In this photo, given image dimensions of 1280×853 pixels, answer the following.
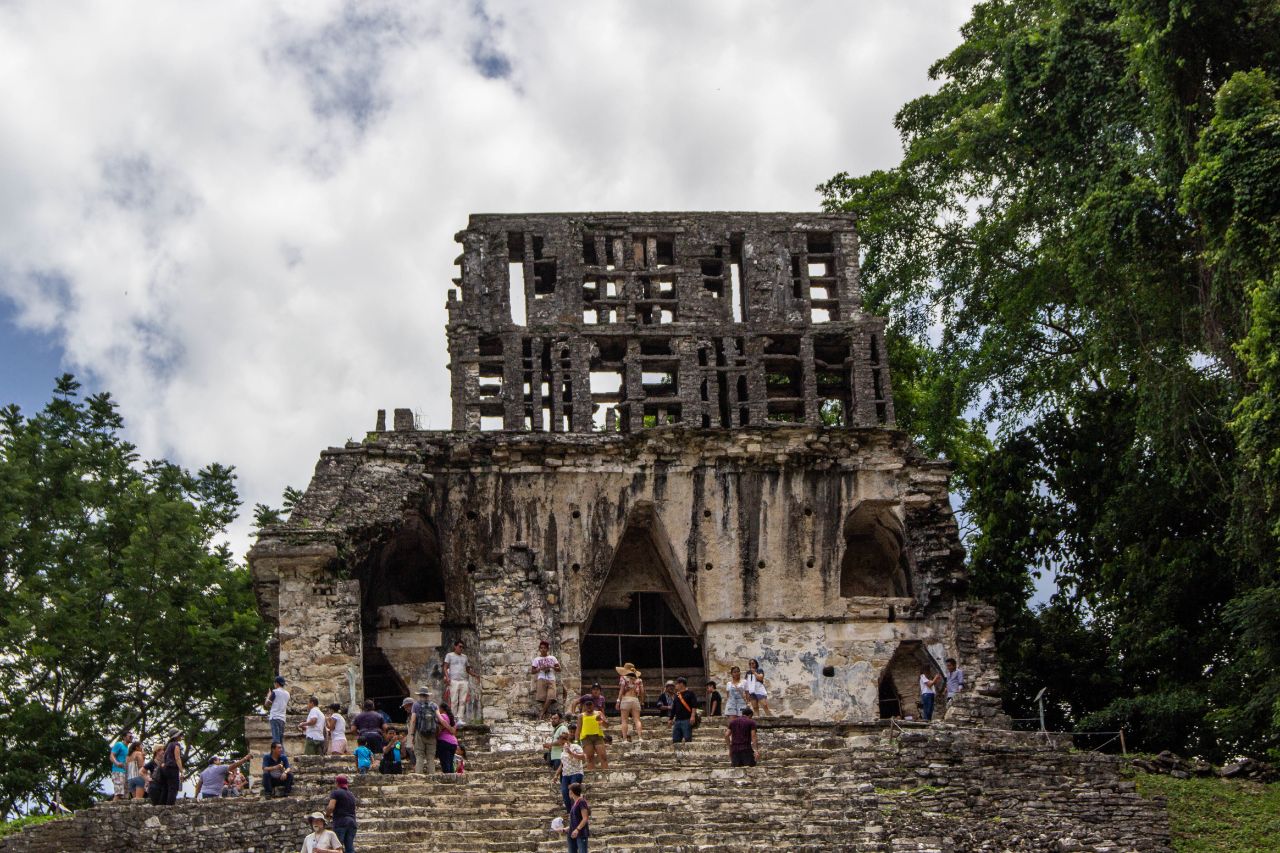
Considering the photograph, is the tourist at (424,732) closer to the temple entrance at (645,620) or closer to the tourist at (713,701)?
the tourist at (713,701)

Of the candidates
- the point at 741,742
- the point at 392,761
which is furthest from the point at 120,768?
the point at 741,742

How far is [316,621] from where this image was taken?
3142 cm

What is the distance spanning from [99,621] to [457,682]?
11.4m

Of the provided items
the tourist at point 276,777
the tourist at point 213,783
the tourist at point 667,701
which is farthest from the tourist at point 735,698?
the tourist at point 213,783

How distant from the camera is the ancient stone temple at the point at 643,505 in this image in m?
32.2

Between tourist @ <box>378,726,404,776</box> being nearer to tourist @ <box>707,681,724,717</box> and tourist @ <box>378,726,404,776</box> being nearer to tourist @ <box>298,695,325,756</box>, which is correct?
tourist @ <box>298,695,325,756</box>

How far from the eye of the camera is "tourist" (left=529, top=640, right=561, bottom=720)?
96.2 feet

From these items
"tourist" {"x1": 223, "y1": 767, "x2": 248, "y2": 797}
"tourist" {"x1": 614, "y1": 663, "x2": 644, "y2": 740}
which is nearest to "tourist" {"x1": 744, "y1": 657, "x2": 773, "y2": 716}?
"tourist" {"x1": 614, "y1": 663, "x2": 644, "y2": 740}

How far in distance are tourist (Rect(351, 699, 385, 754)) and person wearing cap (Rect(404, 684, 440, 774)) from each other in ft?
3.69

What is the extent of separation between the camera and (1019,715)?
3819 centimetres

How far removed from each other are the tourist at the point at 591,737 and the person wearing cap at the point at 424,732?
1.73m

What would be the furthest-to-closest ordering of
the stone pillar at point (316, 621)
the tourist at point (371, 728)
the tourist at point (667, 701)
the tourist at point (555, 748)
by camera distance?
the stone pillar at point (316, 621)
the tourist at point (667, 701)
the tourist at point (371, 728)
the tourist at point (555, 748)

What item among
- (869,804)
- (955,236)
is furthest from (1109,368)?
(869,804)

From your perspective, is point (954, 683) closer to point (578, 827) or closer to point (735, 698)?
point (735, 698)
